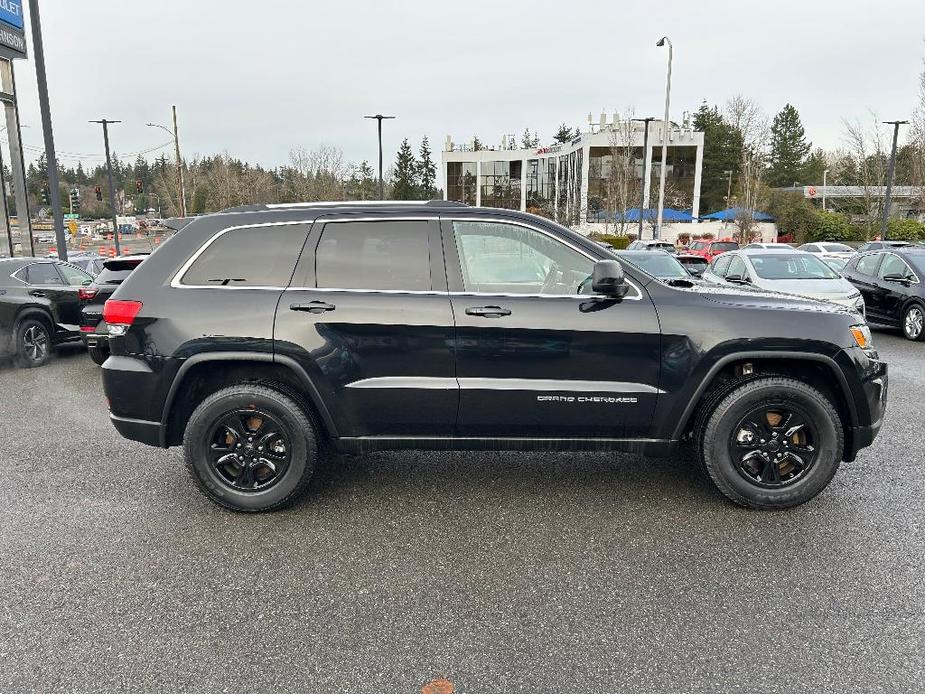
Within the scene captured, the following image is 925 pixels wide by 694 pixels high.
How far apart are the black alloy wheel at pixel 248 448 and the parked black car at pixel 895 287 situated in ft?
34.8

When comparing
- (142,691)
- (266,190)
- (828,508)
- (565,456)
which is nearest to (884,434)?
(828,508)

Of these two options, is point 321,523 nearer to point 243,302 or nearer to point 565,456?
point 243,302

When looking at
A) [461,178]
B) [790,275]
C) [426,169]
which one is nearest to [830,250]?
[790,275]

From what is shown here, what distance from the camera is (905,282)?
10.8 m

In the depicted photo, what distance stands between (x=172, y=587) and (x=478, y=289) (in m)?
2.29

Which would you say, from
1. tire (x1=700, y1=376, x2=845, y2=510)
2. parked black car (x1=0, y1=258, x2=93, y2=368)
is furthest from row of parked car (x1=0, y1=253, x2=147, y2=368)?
tire (x1=700, y1=376, x2=845, y2=510)

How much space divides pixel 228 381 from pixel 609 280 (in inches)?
95.9

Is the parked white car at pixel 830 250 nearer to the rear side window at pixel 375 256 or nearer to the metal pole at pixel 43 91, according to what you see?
the metal pole at pixel 43 91

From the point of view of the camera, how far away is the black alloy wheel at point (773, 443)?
3.94 meters

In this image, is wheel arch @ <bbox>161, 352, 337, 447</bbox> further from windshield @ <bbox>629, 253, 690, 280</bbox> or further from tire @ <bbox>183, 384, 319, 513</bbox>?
windshield @ <bbox>629, 253, 690, 280</bbox>

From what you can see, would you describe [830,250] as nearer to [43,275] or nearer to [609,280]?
[43,275]

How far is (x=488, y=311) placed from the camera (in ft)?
12.5

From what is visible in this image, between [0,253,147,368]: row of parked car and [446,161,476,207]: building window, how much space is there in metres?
65.7

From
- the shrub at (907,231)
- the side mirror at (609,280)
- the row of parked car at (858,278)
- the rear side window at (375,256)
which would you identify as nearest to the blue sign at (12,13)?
the row of parked car at (858,278)
